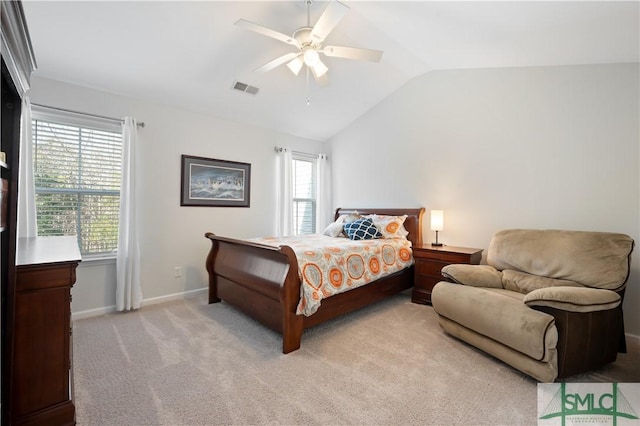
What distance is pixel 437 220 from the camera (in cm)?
357

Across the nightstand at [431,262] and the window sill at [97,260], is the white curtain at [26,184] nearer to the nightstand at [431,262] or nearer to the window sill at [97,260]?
the window sill at [97,260]

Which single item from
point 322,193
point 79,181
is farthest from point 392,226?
point 79,181

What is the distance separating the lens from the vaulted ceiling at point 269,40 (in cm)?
221

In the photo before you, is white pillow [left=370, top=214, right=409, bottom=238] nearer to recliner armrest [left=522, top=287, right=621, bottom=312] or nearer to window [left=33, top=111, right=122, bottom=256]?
recliner armrest [left=522, top=287, right=621, bottom=312]

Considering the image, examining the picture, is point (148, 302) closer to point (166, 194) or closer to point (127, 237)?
point (127, 237)

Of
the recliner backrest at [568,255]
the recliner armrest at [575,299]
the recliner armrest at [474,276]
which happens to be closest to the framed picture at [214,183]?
the recliner armrest at [474,276]

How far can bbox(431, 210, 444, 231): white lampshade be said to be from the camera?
140 inches

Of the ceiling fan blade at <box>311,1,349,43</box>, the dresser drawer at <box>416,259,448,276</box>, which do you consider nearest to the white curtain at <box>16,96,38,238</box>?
the ceiling fan blade at <box>311,1,349,43</box>

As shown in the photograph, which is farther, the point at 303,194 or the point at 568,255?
the point at 303,194

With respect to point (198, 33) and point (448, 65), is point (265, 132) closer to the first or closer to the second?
point (198, 33)

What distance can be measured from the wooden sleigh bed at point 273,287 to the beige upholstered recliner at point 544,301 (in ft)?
2.83

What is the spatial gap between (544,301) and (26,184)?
432 cm

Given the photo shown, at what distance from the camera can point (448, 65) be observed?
3.53 m

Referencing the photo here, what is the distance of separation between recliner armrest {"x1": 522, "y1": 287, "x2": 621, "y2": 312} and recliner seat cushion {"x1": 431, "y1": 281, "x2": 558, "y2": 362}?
81 millimetres
